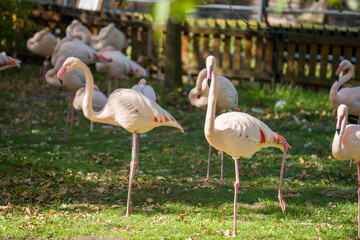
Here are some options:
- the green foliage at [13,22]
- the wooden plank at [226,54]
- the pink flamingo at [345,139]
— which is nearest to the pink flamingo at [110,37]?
the green foliage at [13,22]

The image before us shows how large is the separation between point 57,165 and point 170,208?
198cm

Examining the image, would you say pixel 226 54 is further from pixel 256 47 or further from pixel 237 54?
pixel 256 47

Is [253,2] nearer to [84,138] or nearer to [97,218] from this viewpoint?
[84,138]

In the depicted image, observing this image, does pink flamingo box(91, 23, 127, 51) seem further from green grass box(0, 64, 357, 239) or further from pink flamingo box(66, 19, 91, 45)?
green grass box(0, 64, 357, 239)

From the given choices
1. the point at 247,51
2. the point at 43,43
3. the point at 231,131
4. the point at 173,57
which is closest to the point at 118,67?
the point at 173,57

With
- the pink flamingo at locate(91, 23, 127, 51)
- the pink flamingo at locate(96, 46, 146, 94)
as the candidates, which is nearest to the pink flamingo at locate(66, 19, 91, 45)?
the pink flamingo at locate(91, 23, 127, 51)

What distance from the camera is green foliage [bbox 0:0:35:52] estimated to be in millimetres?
11517

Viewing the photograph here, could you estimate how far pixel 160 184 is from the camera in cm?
590

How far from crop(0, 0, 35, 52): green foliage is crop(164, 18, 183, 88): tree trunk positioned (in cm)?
380

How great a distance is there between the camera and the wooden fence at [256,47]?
36.7ft

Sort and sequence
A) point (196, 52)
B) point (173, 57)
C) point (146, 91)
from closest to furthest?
point (146, 91) < point (173, 57) < point (196, 52)

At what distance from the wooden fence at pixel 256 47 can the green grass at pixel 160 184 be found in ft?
6.97

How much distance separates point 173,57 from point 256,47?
2.20 meters

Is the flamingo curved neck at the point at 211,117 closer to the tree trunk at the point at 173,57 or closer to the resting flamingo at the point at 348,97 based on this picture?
the resting flamingo at the point at 348,97
